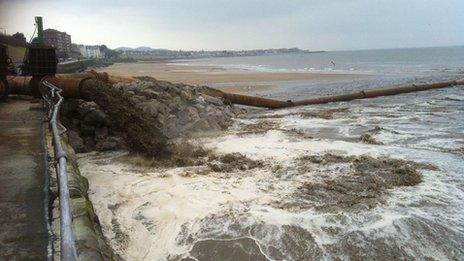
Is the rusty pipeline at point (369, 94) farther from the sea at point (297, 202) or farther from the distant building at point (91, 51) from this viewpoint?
the distant building at point (91, 51)

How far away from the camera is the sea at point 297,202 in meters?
5.40

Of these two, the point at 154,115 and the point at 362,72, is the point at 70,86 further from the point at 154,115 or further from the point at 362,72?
the point at 362,72

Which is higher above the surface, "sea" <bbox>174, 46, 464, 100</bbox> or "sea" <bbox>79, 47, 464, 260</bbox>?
"sea" <bbox>174, 46, 464, 100</bbox>

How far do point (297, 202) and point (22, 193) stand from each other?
399 centimetres

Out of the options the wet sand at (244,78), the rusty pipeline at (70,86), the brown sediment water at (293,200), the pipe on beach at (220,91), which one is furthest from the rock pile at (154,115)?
the wet sand at (244,78)

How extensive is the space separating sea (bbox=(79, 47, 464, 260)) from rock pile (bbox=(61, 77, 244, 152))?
42.2 inches

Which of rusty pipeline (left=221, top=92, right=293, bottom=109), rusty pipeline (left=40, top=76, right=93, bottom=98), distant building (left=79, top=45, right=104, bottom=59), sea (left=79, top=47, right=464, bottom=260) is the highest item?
distant building (left=79, top=45, right=104, bottom=59)

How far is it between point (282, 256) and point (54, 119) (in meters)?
3.68

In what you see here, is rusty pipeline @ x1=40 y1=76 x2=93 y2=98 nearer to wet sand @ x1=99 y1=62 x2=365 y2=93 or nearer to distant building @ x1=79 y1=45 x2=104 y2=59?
wet sand @ x1=99 y1=62 x2=365 y2=93

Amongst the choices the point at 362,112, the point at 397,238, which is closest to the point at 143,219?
the point at 397,238

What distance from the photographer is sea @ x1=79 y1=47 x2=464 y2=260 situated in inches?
213

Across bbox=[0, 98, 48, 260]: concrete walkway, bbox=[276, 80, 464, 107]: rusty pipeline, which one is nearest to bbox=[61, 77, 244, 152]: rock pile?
bbox=[0, 98, 48, 260]: concrete walkway

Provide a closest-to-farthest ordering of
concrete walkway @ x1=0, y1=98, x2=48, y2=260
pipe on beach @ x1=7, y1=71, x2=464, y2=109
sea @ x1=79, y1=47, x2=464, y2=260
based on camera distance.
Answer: concrete walkway @ x1=0, y1=98, x2=48, y2=260 < sea @ x1=79, y1=47, x2=464, y2=260 < pipe on beach @ x1=7, y1=71, x2=464, y2=109

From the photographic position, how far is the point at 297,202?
674 centimetres
